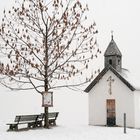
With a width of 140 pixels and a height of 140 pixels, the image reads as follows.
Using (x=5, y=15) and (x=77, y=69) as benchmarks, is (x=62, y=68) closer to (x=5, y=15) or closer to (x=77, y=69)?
(x=77, y=69)

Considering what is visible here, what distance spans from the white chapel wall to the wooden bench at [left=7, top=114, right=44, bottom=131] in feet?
18.7

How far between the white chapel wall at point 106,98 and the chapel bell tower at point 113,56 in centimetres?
93

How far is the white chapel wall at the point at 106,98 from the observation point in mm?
30969

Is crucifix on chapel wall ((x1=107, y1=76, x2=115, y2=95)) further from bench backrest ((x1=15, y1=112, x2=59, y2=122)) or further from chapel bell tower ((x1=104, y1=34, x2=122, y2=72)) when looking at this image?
bench backrest ((x1=15, y1=112, x2=59, y2=122))

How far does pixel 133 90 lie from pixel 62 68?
613 cm

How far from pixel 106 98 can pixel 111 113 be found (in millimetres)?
1256

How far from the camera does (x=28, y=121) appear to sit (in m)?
26.8

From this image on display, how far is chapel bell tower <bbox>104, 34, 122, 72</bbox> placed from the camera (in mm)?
32781

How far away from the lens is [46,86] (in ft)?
92.1

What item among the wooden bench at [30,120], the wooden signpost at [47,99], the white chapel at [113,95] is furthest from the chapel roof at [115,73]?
the wooden signpost at [47,99]

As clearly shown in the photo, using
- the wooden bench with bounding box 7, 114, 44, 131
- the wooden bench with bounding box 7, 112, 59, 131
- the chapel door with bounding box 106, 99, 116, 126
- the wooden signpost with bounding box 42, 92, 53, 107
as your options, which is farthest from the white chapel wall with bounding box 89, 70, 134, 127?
the wooden signpost with bounding box 42, 92, 53, 107

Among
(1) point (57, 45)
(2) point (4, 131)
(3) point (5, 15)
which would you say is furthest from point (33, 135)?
(3) point (5, 15)

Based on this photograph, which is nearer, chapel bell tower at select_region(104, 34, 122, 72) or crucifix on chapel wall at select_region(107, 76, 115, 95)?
crucifix on chapel wall at select_region(107, 76, 115, 95)

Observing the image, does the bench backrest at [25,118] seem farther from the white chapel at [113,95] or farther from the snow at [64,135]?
the white chapel at [113,95]
